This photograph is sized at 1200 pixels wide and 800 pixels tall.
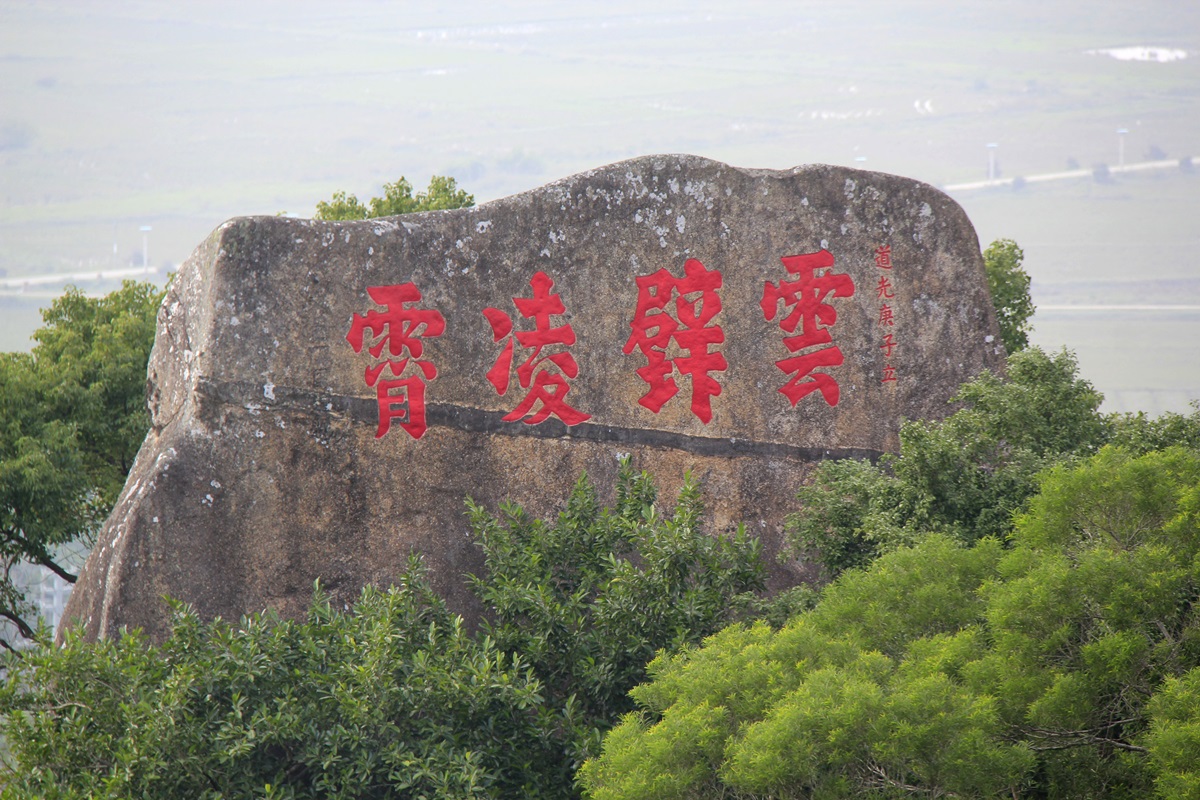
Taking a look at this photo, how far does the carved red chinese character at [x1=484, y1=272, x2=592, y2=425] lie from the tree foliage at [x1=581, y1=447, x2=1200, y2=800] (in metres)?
2.49

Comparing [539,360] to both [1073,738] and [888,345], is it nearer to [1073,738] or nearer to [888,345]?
[888,345]

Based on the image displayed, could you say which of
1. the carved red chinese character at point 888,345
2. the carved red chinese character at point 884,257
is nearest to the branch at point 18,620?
the carved red chinese character at point 888,345

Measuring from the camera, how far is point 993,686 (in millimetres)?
4934

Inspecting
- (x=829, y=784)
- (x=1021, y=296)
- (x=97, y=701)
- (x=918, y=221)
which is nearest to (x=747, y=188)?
(x=918, y=221)

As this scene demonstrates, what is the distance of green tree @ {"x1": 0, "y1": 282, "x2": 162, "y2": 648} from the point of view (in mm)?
8688

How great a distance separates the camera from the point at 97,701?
18.0 feet

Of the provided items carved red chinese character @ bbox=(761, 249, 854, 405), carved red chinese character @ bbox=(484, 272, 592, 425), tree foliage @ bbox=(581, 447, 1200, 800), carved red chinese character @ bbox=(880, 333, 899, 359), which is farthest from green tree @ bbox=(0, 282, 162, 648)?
carved red chinese character @ bbox=(880, 333, 899, 359)

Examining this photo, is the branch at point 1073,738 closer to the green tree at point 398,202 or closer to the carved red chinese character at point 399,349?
the carved red chinese character at point 399,349

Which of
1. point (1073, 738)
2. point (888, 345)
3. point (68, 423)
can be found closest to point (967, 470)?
point (888, 345)

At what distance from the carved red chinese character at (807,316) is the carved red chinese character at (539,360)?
138cm

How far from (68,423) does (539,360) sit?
4.08 meters

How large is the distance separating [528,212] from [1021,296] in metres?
4.91

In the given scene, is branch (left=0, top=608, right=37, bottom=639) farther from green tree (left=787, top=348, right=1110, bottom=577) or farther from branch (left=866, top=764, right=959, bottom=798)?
branch (left=866, top=764, right=959, bottom=798)

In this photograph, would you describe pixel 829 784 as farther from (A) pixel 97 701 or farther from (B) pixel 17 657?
(B) pixel 17 657
